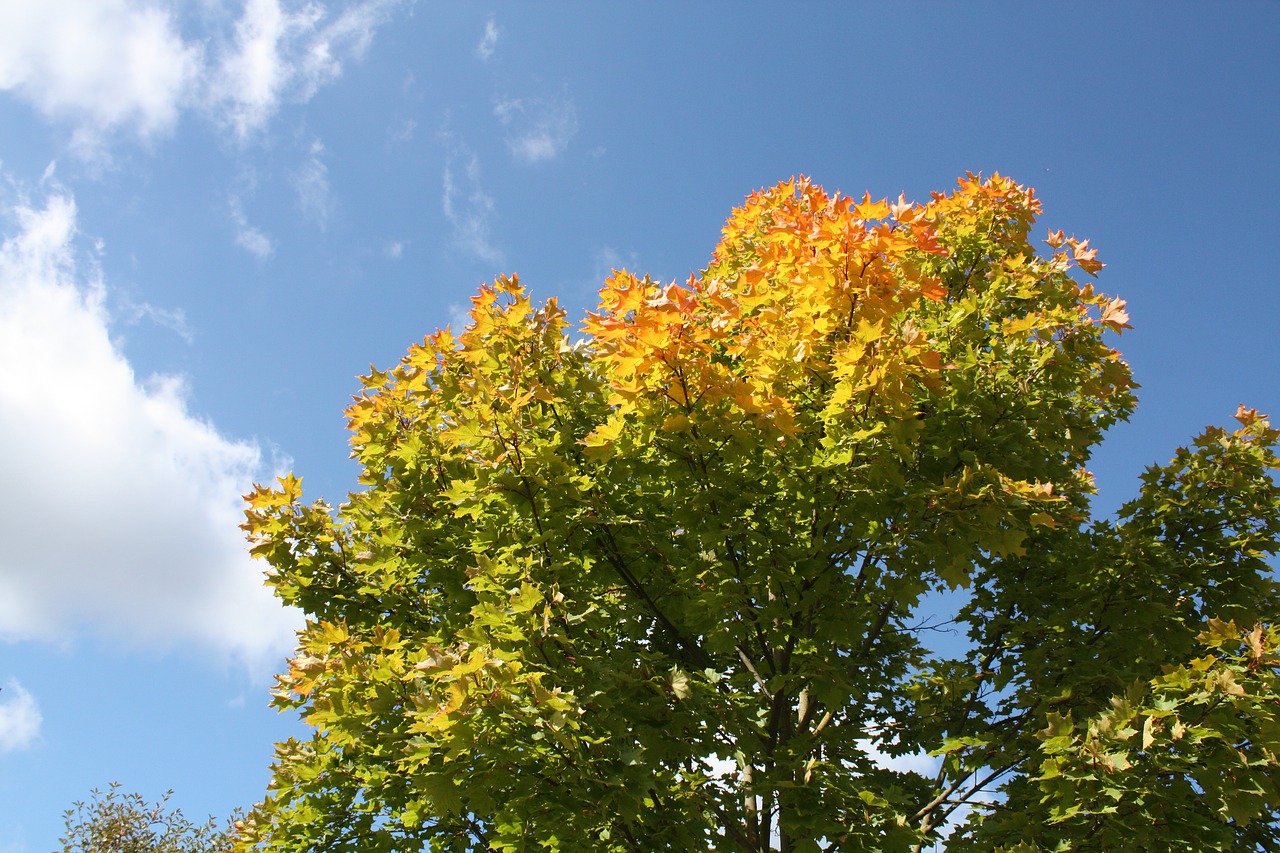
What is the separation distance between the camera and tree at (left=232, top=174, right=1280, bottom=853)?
184 inches

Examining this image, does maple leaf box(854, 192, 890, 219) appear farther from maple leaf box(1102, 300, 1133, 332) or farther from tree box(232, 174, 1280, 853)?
maple leaf box(1102, 300, 1133, 332)

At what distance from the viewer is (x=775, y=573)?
5293 mm

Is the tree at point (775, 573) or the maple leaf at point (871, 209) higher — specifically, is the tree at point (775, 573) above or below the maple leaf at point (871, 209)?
below

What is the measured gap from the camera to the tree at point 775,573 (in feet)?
15.3

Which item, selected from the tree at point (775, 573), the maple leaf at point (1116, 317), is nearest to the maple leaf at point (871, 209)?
the tree at point (775, 573)

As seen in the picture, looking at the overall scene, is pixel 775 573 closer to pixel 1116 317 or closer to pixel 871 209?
pixel 871 209

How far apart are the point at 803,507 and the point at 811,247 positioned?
180cm

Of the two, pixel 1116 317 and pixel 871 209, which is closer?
pixel 871 209

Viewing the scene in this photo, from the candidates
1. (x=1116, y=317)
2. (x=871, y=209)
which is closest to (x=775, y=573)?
(x=871, y=209)

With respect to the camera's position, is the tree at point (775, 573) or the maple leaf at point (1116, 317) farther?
the maple leaf at point (1116, 317)

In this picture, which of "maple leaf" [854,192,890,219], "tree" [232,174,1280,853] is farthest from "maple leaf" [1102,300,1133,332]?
"maple leaf" [854,192,890,219]

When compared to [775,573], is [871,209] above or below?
above

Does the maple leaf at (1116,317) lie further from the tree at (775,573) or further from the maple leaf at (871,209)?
the maple leaf at (871,209)

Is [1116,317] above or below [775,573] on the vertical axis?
above
